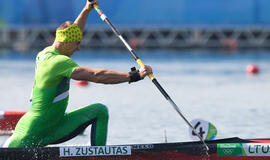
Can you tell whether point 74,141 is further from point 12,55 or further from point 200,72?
point 12,55

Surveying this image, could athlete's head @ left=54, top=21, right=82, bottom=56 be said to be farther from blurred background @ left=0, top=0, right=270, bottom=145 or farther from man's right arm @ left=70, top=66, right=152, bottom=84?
blurred background @ left=0, top=0, right=270, bottom=145

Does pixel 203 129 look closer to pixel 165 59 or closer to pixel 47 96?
pixel 47 96

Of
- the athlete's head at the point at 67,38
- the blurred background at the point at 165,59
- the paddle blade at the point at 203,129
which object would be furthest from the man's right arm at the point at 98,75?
the blurred background at the point at 165,59

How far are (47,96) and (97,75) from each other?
0.67 metres

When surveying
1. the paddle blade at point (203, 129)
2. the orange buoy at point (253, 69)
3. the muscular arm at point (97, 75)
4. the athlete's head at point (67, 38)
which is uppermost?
Answer: the orange buoy at point (253, 69)

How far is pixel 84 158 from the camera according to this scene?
8023 mm

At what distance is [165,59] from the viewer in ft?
109

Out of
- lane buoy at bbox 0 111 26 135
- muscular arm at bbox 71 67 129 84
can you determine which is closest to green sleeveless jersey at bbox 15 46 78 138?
muscular arm at bbox 71 67 129 84

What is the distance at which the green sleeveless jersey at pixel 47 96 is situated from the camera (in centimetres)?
797

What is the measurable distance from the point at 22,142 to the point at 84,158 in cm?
79

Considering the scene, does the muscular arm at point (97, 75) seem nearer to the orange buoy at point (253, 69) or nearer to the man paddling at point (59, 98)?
the man paddling at point (59, 98)

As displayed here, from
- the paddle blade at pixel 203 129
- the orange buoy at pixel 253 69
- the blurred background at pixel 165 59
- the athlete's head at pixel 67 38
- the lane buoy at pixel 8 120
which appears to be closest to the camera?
the athlete's head at pixel 67 38

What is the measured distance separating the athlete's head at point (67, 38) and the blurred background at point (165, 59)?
11.8 ft

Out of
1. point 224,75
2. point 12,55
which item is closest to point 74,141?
point 224,75
